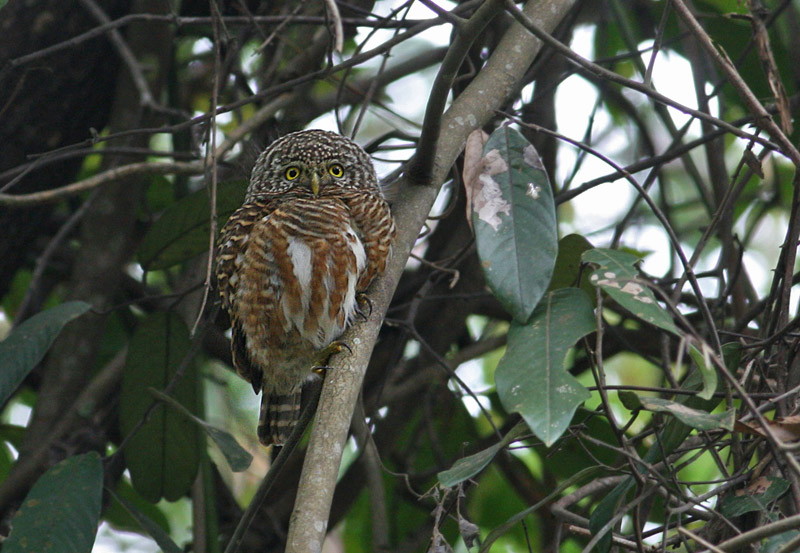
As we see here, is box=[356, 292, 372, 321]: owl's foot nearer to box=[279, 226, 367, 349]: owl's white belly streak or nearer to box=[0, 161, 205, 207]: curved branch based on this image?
box=[279, 226, 367, 349]: owl's white belly streak

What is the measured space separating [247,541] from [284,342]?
1.24 meters

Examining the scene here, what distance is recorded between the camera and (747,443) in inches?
77.8

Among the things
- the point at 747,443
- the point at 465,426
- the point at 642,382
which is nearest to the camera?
the point at 747,443

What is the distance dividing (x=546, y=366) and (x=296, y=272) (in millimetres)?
709

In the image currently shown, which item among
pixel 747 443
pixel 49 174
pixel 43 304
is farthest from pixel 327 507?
pixel 43 304

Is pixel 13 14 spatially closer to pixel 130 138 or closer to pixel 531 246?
pixel 130 138

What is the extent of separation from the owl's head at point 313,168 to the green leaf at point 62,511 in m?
0.87

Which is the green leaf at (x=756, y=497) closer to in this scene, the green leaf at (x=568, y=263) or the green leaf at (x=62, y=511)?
the green leaf at (x=568, y=263)

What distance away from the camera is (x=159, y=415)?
2.82 meters

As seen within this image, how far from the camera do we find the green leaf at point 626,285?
5.50ft

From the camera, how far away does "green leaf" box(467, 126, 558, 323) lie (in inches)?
70.7

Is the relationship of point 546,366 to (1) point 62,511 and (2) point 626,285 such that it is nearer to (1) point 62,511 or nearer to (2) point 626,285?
(2) point 626,285

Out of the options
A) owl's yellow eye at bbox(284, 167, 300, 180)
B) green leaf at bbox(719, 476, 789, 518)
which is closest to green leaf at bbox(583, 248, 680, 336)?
green leaf at bbox(719, 476, 789, 518)

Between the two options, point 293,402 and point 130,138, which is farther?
point 130,138
